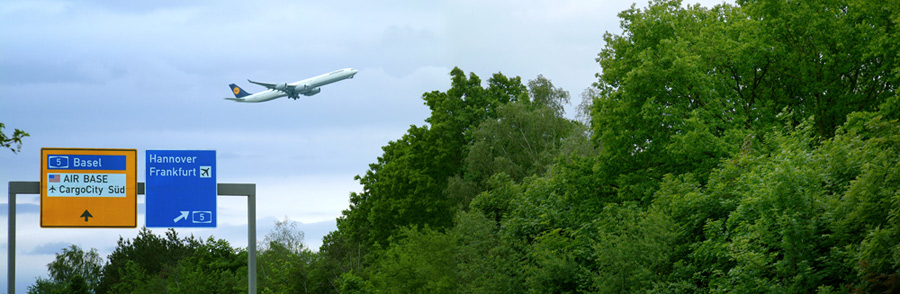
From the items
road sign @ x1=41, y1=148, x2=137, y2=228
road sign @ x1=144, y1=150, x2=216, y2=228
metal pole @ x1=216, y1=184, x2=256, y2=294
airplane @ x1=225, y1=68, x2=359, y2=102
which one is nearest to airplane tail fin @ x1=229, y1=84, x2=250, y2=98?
airplane @ x1=225, y1=68, x2=359, y2=102

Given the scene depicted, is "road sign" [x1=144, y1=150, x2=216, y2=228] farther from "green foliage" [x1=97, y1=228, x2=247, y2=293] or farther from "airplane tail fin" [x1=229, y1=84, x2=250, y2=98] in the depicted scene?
"airplane tail fin" [x1=229, y1=84, x2=250, y2=98]

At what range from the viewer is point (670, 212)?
26.7 metres

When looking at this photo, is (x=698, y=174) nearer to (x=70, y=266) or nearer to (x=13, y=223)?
(x=13, y=223)

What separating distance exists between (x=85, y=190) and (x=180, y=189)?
7.82ft

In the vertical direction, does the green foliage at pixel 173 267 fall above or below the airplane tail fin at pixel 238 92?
below

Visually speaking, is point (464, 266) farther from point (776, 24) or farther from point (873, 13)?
point (873, 13)

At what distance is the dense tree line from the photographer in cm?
1956

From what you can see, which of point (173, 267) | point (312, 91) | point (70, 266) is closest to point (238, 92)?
point (312, 91)

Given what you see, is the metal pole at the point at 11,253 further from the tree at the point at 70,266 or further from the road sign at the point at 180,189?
the tree at the point at 70,266

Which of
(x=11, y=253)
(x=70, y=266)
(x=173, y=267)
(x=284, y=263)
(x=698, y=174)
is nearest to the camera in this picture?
(x=11, y=253)

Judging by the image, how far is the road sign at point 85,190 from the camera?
24.9 m

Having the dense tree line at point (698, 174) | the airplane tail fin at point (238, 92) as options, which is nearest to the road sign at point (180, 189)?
the dense tree line at point (698, 174)

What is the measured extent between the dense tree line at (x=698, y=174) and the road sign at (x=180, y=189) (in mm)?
9558

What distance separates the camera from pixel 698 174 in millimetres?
30391
